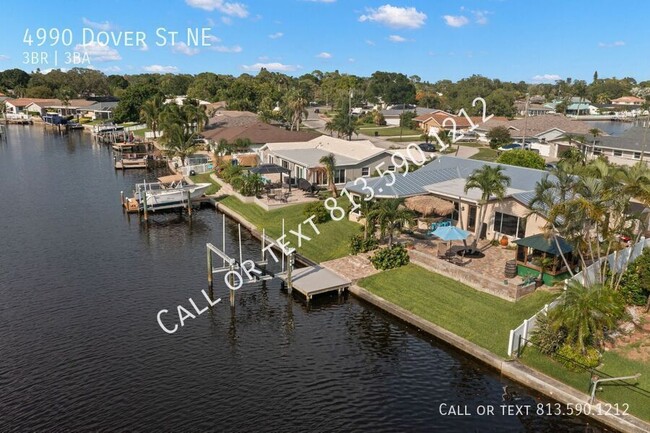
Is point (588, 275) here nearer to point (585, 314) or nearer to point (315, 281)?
point (585, 314)

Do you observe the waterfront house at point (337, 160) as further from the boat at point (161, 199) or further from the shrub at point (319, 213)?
the boat at point (161, 199)

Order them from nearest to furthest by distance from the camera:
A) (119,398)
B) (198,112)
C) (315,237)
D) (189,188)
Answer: (119,398)
(315,237)
(189,188)
(198,112)

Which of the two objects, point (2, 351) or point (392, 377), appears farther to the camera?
point (2, 351)

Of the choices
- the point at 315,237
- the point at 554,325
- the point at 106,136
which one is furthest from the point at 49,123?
the point at 554,325

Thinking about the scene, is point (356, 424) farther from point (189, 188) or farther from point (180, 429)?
point (189, 188)

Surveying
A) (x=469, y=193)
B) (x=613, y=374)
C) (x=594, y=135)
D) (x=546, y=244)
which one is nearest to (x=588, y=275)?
(x=546, y=244)

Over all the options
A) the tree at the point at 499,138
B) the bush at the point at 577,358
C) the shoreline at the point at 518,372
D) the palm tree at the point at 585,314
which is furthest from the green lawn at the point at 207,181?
the tree at the point at 499,138
